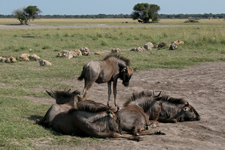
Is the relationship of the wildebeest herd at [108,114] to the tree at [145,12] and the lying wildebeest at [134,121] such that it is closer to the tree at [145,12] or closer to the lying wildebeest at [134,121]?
the lying wildebeest at [134,121]

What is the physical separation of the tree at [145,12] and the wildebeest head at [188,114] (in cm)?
7340

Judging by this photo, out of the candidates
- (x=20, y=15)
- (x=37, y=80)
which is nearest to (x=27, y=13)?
(x=20, y=15)

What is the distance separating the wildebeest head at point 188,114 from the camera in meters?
6.61

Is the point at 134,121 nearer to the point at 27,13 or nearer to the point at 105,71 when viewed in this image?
the point at 105,71

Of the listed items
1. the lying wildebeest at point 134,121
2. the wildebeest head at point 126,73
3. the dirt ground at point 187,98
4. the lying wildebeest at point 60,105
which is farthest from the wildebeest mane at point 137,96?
the wildebeest head at point 126,73

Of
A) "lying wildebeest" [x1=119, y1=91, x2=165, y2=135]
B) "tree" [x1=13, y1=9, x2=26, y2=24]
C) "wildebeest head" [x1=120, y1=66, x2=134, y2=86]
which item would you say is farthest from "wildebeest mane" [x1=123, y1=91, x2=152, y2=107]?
"tree" [x1=13, y1=9, x2=26, y2=24]

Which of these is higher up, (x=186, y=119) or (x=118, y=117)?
(x=118, y=117)

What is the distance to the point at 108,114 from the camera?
5.38 metres

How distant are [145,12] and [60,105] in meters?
75.6

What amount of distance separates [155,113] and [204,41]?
601 inches

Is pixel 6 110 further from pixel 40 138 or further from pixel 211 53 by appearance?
pixel 211 53

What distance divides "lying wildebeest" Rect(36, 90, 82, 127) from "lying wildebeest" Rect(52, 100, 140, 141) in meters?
0.28

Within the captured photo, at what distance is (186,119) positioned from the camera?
6707 mm

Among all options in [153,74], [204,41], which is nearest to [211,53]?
[204,41]
